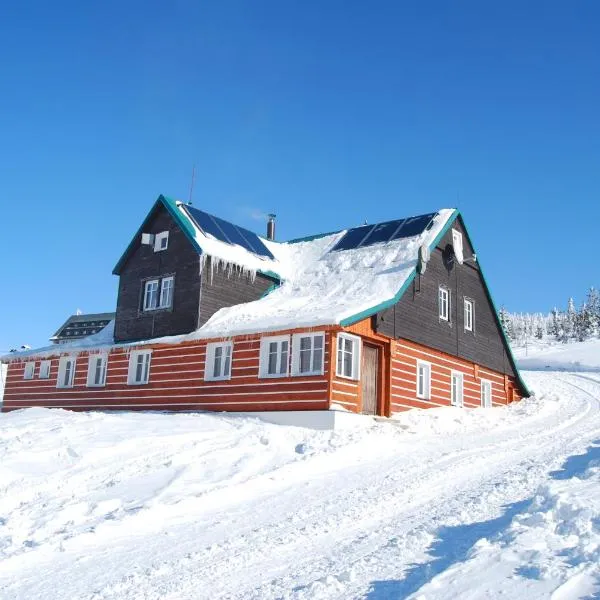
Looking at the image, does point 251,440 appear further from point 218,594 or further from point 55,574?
point 218,594

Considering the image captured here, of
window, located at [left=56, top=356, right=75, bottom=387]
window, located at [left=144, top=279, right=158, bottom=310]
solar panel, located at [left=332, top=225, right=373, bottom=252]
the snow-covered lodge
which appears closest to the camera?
the snow-covered lodge

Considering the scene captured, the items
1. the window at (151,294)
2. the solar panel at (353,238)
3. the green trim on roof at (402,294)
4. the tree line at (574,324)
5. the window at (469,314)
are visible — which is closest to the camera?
the green trim on roof at (402,294)

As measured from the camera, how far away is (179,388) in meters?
22.3

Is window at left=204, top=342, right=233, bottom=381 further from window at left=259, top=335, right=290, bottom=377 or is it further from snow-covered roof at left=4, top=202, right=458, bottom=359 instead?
window at left=259, top=335, right=290, bottom=377

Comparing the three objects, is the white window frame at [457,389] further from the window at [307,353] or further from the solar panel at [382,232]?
the window at [307,353]

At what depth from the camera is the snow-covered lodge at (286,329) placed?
19531 millimetres

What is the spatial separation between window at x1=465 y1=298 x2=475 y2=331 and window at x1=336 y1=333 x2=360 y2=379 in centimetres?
761

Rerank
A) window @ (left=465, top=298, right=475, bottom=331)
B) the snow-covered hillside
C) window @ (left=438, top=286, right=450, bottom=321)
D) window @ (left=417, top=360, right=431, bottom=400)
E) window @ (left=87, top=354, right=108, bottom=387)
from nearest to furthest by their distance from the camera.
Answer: the snow-covered hillside → window @ (left=417, top=360, right=431, bottom=400) → window @ (left=438, top=286, right=450, bottom=321) → window @ (left=87, top=354, right=108, bottom=387) → window @ (left=465, top=298, right=475, bottom=331)

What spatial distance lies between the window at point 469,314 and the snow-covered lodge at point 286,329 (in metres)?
0.06

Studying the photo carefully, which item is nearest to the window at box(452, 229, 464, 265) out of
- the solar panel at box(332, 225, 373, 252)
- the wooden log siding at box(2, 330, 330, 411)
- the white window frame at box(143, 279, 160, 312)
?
the solar panel at box(332, 225, 373, 252)

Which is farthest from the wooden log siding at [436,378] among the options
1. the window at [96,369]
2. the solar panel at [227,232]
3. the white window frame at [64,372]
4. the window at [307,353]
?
the white window frame at [64,372]

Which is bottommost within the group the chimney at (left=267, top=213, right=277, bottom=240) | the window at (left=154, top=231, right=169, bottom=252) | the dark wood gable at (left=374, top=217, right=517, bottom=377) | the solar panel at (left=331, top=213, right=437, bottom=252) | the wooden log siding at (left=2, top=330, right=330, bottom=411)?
the wooden log siding at (left=2, top=330, right=330, bottom=411)

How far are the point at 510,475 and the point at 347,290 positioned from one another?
11.7 m

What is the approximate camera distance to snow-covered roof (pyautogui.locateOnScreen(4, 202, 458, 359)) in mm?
19812
